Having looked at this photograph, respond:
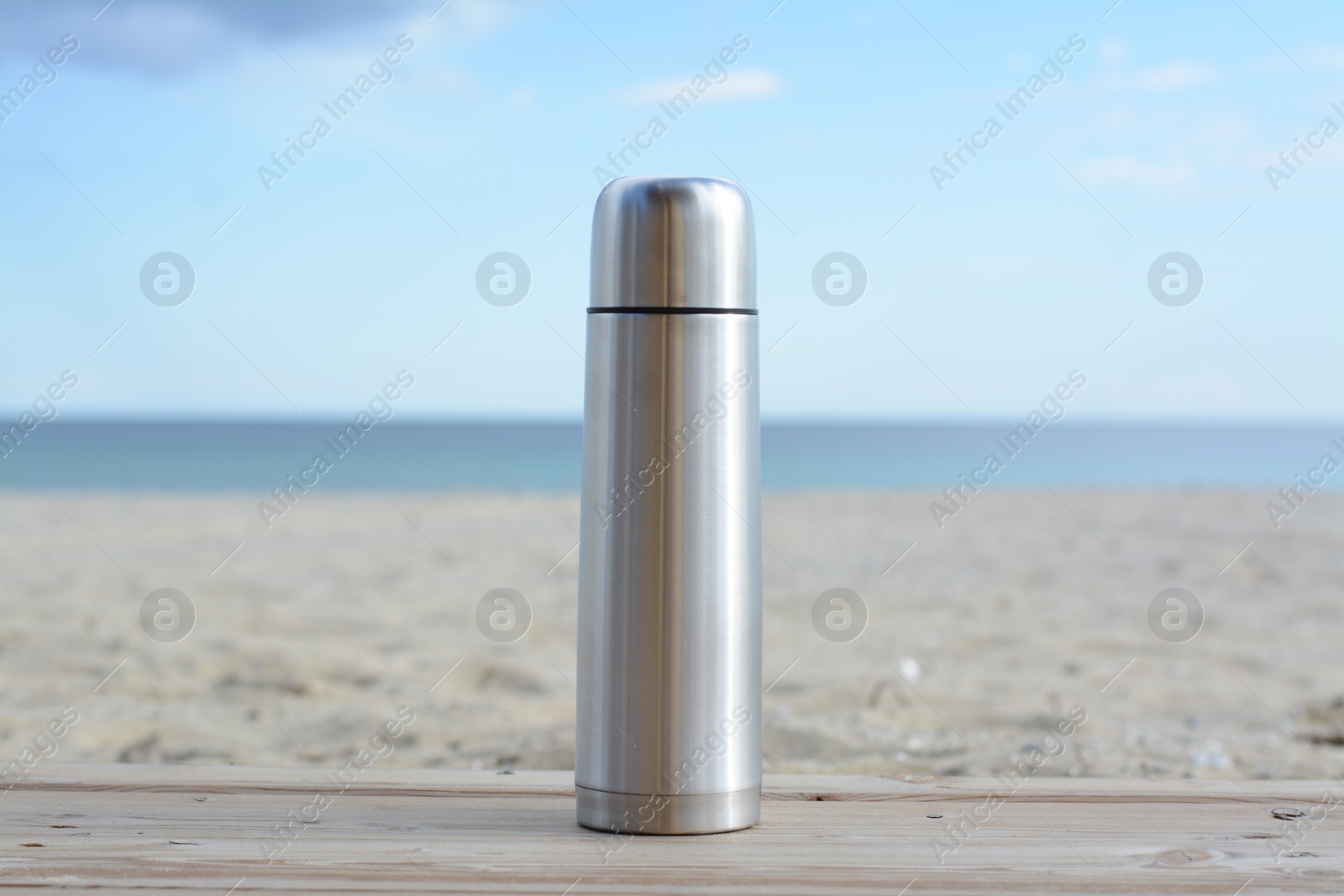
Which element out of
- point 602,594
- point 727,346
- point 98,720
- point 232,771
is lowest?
point 98,720

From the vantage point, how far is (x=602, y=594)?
3.73ft

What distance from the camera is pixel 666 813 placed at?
1.11 m

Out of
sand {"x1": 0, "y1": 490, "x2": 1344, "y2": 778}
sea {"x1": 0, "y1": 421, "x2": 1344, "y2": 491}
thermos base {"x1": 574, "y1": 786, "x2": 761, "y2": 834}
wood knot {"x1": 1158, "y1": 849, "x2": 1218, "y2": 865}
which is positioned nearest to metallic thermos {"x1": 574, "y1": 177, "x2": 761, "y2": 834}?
thermos base {"x1": 574, "y1": 786, "x2": 761, "y2": 834}

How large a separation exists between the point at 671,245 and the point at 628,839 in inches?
23.5

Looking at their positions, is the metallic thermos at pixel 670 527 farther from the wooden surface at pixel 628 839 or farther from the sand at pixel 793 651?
the sand at pixel 793 651

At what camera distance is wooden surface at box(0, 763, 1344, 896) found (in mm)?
977

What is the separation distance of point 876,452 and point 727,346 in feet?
120

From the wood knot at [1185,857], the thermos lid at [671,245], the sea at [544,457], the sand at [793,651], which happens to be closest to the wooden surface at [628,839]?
the wood knot at [1185,857]

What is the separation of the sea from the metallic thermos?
14081mm

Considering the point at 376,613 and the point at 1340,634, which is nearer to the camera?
the point at 1340,634

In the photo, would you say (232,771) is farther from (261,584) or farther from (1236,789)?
(261,584)

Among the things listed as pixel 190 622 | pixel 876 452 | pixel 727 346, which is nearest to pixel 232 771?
pixel 727 346

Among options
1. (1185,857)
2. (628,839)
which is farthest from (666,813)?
(1185,857)

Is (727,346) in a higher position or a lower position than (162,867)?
higher
